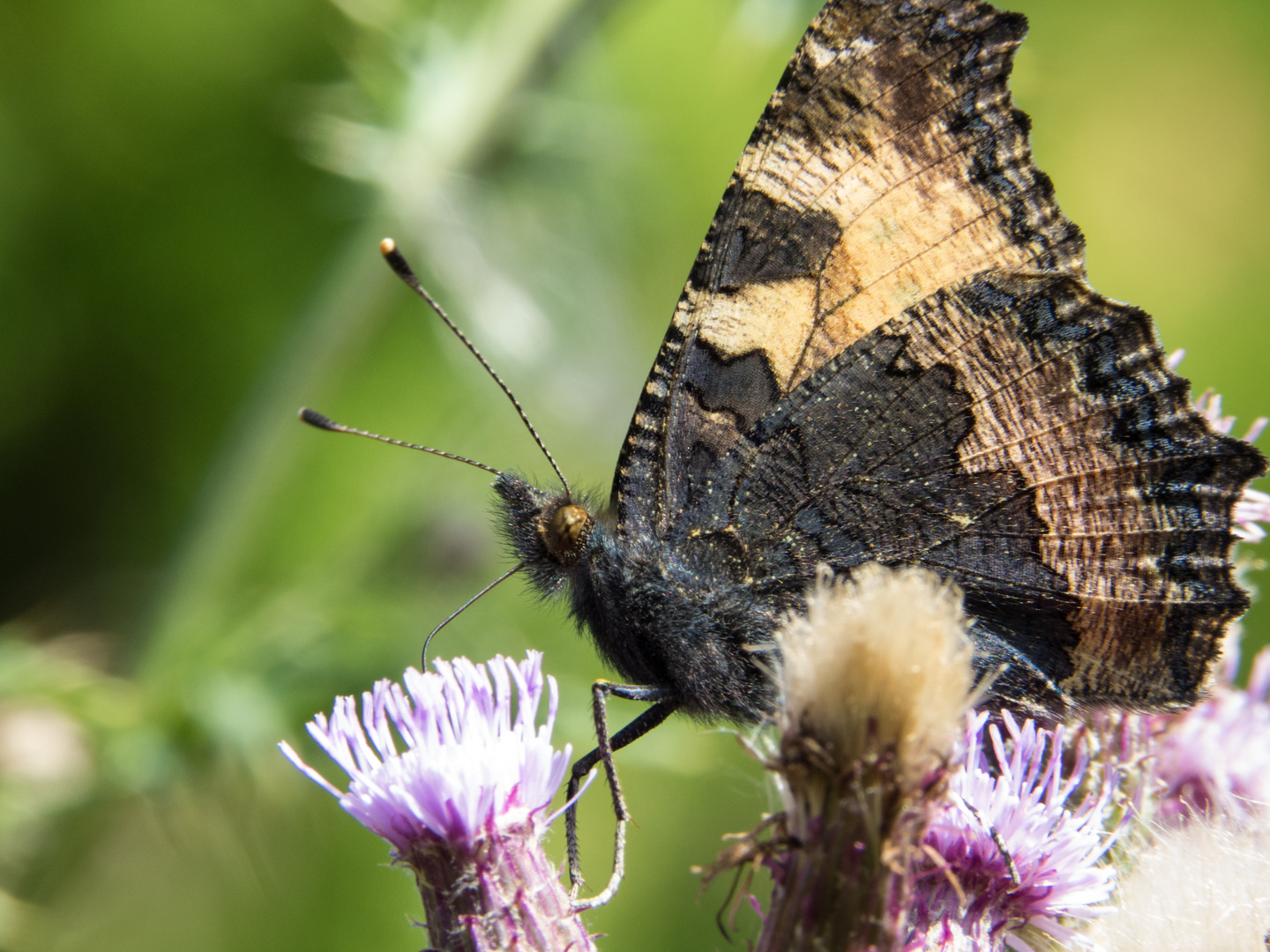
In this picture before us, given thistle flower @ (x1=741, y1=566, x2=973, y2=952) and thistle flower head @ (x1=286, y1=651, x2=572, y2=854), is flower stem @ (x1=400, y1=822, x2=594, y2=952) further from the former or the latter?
thistle flower @ (x1=741, y1=566, x2=973, y2=952)

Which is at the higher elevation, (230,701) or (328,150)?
(328,150)

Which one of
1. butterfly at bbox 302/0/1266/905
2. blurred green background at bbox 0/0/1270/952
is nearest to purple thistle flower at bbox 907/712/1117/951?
butterfly at bbox 302/0/1266/905

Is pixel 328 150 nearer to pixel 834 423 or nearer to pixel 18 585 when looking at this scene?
pixel 18 585

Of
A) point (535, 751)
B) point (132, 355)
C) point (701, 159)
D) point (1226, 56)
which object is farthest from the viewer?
point (1226, 56)

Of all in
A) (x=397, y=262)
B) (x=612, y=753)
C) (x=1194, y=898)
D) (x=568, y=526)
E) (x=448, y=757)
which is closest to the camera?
(x=1194, y=898)

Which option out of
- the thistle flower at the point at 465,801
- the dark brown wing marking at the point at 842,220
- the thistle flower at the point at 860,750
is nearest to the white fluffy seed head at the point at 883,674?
A: the thistle flower at the point at 860,750

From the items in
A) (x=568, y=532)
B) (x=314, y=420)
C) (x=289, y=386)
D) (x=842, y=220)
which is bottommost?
(x=568, y=532)

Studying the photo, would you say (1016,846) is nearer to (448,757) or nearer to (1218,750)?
(1218,750)

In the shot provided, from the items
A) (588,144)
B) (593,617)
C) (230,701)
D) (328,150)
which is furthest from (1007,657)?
(328,150)

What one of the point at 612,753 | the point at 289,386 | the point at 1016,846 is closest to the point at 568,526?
the point at 612,753
